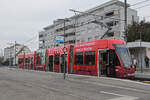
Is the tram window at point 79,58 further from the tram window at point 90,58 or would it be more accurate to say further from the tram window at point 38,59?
the tram window at point 38,59

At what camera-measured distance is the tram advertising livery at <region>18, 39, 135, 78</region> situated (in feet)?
45.9

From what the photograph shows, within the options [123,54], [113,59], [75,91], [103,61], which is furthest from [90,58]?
[75,91]

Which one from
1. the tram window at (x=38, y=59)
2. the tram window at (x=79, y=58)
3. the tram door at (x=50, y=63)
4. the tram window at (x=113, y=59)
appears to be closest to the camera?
the tram window at (x=113, y=59)

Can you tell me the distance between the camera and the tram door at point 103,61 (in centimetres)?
→ 1468

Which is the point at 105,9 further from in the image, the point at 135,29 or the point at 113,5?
the point at 135,29

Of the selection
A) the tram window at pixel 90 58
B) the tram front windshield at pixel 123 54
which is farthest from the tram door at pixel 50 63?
the tram front windshield at pixel 123 54

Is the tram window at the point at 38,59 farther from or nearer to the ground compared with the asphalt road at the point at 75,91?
farther from the ground

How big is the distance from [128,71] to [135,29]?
22.5 m

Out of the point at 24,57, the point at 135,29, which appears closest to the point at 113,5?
the point at 135,29

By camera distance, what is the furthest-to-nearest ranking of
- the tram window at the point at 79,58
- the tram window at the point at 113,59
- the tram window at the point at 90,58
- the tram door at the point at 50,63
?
1. the tram door at the point at 50,63
2. the tram window at the point at 79,58
3. the tram window at the point at 90,58
4. the tram window at the point at 113,59

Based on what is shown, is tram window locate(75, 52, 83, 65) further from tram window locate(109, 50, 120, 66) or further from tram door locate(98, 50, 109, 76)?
tram window locate(109, 50, 120, 66)

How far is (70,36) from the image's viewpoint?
197ft

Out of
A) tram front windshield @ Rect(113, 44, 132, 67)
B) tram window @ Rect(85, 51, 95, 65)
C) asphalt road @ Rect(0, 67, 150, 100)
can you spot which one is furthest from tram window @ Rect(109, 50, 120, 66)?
asphalt road @ Rect(0, 67, 150, 100)

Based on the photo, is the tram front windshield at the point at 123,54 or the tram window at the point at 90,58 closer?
the tram front windshield at the point at 123,54
